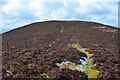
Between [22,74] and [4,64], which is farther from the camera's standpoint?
[4,64]

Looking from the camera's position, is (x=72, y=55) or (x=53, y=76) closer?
(x=53, y=76)

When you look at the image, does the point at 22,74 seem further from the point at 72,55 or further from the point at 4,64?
the point at 72,55

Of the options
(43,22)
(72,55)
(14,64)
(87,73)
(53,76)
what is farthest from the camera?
(43,22)

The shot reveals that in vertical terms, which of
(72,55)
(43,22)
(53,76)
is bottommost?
(53,76)

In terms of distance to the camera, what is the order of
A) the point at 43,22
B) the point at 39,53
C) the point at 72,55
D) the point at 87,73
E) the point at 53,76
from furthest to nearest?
the point at 43,22
the point at 39,53
the point at 72,55
the point at 87,73
the point at 53,76

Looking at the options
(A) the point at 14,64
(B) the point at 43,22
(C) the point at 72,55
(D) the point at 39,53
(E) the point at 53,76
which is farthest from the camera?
(B) the point at 43,22

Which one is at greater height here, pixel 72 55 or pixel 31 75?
pixel 72 55

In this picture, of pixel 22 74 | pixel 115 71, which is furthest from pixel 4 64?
pixel 115 71

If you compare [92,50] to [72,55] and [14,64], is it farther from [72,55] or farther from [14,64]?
[14,64]

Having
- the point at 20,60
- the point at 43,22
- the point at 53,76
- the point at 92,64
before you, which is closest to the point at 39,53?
the point at 20,60
